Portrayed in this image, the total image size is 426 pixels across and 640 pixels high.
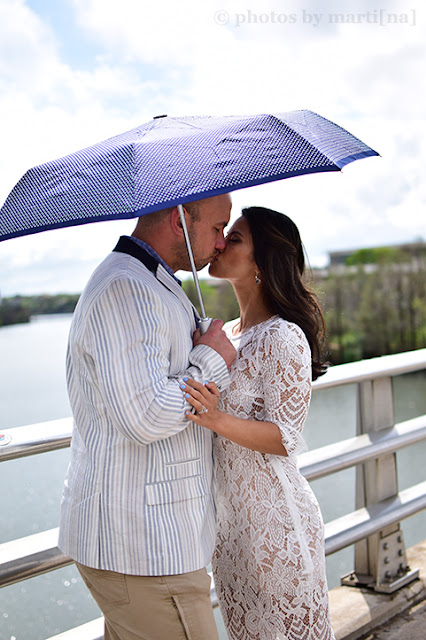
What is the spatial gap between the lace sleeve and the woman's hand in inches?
11.0

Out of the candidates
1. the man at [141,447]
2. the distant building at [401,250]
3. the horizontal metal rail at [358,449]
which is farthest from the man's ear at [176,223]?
the distant building at [401,250]

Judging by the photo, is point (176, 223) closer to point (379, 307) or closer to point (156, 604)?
point (156, 604)

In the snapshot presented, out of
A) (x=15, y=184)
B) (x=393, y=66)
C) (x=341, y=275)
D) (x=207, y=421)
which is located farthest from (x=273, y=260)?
(x=341, y=275)

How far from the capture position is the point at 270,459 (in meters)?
1.74

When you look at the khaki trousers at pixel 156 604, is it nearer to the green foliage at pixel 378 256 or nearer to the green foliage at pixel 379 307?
the green foliage at pixel 379 307

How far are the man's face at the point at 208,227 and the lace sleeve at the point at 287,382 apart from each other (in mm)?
312

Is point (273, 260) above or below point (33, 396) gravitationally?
above

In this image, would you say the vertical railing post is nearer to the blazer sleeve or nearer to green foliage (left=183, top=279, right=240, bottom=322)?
green foliage (left=183, top=279, right=240, bottom=322)

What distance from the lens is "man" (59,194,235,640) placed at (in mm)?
1310

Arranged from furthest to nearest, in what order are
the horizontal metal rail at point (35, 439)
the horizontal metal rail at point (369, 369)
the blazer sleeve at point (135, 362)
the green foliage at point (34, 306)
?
the green foliage at point (34, 306) → the horizontal metal rail at point (369, 369) → the horizontal metal rail at point (35, 439) → the blazer sleeve at point (135, 362)

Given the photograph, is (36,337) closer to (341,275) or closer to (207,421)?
(207,421)

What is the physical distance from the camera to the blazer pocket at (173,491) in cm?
138

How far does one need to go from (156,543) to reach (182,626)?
0.69ft

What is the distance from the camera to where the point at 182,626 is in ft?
4.65
